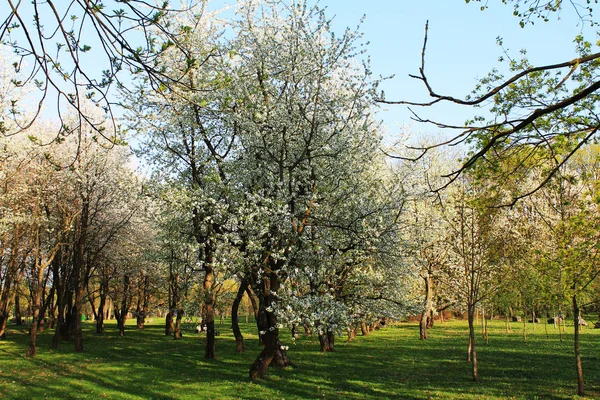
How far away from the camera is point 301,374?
17672 millimetres

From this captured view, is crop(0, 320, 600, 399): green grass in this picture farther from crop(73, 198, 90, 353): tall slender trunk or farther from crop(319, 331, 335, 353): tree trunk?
crop(73, 198, 90, 353): tall slender trunk

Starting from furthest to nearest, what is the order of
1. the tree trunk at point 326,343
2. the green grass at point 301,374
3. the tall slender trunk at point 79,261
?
the tree trunk at point 326,343
the tall slender trunk at point 79,261
the green grass at point 301,374

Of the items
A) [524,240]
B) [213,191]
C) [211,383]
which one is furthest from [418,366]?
[524,240]

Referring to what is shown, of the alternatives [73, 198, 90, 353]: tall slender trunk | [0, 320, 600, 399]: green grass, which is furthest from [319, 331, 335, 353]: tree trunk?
[73, 198, 90, 353]: tall slender trunk

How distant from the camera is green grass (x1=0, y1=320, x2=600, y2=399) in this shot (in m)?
14.6

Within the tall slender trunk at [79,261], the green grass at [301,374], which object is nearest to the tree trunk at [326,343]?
the green grass at [301,374]

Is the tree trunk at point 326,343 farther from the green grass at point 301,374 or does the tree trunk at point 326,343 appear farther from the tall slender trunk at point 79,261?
the tall slender trunk at point 79,261

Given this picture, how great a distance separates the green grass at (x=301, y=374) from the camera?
1458 centimetres

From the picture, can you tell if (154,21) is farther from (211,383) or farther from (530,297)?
(530,297)

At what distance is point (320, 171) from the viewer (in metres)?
15.6

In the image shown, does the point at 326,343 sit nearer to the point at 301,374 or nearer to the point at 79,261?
the point at 301,374

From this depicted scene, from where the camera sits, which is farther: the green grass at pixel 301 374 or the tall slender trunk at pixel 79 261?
the tall slender trunk at pixel 79 261

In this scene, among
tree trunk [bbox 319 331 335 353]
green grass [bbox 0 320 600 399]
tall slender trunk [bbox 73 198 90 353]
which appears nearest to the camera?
green grass [bbox 0 320 600 399]

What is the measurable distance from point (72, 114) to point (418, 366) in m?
24.0
